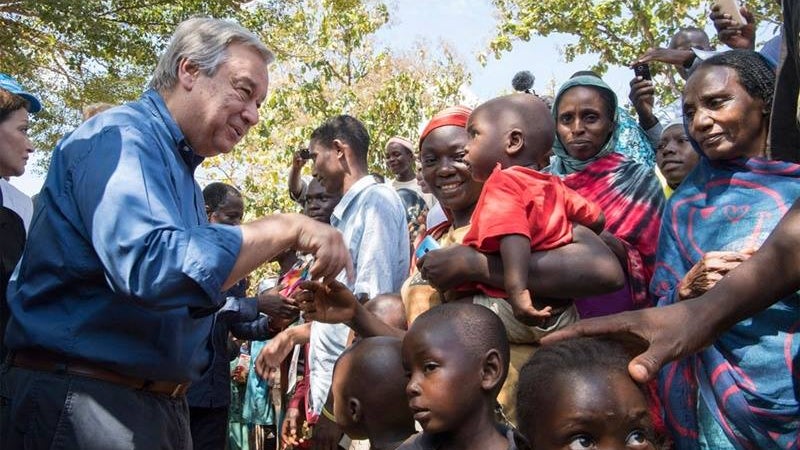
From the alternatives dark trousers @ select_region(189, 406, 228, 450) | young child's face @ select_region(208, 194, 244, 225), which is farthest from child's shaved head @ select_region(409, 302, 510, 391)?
young child's face @ select_region(208, 194, 244, 225)

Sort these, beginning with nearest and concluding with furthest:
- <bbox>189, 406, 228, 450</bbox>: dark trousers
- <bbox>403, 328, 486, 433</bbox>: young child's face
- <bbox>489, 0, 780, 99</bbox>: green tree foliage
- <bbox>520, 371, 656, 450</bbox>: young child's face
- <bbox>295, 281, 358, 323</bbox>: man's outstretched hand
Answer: <bbox>520, 371, 656, 450</bbox>: young child's face < <bbox>403, 328, 486, 433</bbox>: young child's face < <bbox>295, 281, 358, 323</bbox>: man's outstretched hand < <bbox>189, 406, 228, 450</bbox>: dark trousers < <bbox>489, 0, 780, 99</bbox>: green tree foliage

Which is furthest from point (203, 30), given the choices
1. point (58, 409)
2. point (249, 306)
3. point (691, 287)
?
point (249, 306)

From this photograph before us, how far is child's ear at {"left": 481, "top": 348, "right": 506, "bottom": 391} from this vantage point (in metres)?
2.92

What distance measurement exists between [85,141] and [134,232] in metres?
0.44

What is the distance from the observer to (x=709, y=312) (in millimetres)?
2355

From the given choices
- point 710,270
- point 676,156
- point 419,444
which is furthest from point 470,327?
point 676,156

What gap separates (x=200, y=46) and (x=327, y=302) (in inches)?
42.5

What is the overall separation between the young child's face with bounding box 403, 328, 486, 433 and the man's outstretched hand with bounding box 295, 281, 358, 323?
613 mm

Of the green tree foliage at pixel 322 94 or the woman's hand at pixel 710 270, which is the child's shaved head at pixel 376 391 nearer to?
the woman's hand at pixel 710 270

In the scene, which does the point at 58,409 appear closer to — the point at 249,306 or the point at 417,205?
the point at 249,306

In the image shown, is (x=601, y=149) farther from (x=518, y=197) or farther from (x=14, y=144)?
(x=14, y=144)

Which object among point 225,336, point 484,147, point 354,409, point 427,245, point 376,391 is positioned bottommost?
point 225,336

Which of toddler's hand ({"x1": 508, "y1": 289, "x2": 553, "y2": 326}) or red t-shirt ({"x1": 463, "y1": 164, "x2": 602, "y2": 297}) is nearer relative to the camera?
toddler's hand ({"x1": 508, "y1": 289, "x2": 553, "y2": 326})

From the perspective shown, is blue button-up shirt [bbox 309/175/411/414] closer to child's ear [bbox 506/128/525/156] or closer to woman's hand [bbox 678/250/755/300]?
child's ear [bbox 506/128/525/156]
